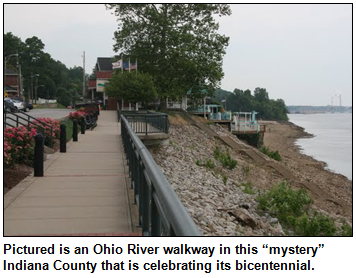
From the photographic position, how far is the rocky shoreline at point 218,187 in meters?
12.5

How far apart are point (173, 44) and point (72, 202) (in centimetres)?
3597

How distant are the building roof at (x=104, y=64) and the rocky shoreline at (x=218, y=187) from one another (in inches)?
1513

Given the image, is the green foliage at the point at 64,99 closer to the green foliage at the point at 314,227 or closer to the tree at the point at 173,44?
the tree at the point at 173,44

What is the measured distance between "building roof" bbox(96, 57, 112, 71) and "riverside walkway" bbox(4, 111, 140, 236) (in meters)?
65.6

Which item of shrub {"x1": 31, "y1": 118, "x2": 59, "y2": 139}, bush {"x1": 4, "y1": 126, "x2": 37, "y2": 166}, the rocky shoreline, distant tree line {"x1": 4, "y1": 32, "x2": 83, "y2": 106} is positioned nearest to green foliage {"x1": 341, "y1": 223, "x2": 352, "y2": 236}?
the rocky shoreline

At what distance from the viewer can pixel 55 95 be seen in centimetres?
11194

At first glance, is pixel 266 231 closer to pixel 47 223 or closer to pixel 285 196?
pixel 285 196

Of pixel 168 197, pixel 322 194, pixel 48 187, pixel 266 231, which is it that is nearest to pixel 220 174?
pixel 322 194

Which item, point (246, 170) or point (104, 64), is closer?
point (246, 170)

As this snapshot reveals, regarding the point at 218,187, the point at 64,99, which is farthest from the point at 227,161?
the point at 64,99

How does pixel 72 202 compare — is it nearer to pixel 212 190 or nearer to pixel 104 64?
pixel 212 190

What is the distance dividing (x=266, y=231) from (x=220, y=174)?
490 inches

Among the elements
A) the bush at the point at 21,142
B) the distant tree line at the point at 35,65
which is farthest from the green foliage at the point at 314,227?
the distant tree line at the point at 35,65

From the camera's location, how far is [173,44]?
42969mm
